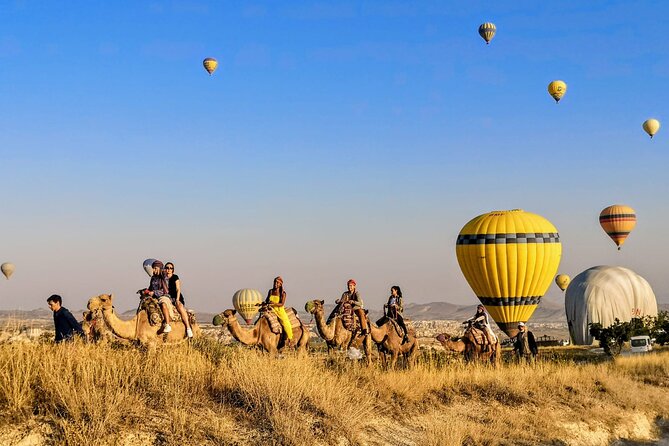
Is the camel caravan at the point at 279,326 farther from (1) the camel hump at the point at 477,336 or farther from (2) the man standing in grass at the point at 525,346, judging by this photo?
(2) the man standing in grass at the point at 525,346

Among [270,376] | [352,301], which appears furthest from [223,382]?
[352,301]

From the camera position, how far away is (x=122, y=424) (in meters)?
11.2

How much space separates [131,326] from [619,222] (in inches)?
2467

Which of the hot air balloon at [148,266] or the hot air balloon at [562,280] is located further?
the hot air balloon at [562,280]

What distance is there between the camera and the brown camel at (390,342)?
20906 mm

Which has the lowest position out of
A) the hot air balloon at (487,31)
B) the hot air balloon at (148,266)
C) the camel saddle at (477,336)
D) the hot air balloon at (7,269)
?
the camel saddle at (477,336)

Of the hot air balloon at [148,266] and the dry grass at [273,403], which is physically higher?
the hot air balloon at [148,266]

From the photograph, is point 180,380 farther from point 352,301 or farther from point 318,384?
point 352,301

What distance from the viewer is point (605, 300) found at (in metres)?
66.8

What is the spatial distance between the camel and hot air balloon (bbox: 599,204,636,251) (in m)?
62.0

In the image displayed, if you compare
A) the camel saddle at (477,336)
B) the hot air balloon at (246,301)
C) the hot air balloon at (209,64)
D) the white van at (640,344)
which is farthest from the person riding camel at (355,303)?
the hot air balloon at (246,301)

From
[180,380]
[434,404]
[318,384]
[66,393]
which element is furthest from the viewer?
[434,404]

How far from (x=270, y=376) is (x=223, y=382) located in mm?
898

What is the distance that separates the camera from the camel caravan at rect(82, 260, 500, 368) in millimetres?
16266
